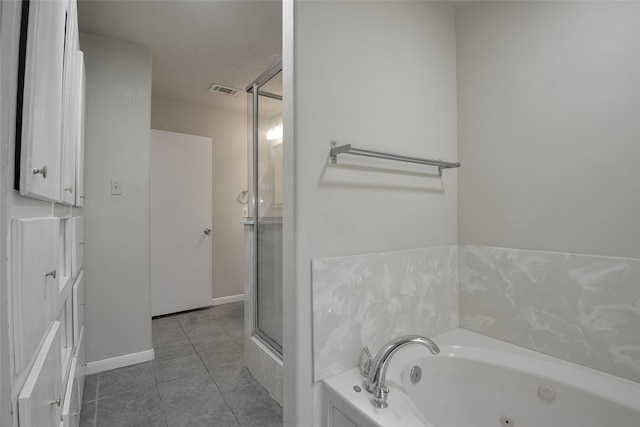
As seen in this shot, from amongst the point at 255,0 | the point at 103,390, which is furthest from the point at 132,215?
the point at 255,0

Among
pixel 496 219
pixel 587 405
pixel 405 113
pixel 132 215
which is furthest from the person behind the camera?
pixel 132 215

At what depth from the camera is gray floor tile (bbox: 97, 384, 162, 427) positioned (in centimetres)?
173

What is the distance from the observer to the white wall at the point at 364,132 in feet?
4.15

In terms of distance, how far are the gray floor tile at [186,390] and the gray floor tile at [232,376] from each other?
0.05m

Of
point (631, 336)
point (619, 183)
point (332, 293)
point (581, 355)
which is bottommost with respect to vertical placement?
point (581, 355)

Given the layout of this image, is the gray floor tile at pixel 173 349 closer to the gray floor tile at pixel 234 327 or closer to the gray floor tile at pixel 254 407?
the gray floor tile at pixel 234 327

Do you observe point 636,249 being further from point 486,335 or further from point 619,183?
point 486,335

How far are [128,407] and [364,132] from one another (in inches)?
78.8

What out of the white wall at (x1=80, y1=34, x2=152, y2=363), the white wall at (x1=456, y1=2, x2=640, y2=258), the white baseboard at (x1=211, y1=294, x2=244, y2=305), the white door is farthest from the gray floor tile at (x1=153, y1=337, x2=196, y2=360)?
the white wall at (x1=456, y1=2, x2=640, y2=258)

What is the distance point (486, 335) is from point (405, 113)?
1.26 meters

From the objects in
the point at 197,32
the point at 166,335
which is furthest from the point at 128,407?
the point at 197,32

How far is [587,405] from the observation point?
49.1 inches

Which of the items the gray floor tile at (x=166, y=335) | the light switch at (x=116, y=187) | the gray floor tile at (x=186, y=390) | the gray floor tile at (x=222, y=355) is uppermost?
the light switch at (x=116, y=187)

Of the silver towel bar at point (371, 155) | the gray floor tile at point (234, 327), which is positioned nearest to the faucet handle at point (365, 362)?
the silver towel bar at point (371, 155)
